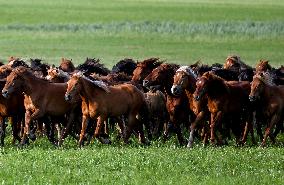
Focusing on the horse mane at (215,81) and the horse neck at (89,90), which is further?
the horse mane at (215,81)

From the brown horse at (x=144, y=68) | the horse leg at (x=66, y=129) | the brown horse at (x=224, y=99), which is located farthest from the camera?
the brown horse at (x=144, y=68)

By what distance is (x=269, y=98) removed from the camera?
67.1 feet

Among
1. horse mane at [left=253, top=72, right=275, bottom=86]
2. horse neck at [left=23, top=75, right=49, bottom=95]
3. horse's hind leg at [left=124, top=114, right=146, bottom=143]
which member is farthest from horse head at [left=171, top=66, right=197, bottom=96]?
horse neck at [left=23, top=75, right=49, bottom=95]

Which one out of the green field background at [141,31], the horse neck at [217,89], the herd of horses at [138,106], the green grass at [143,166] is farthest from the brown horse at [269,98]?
the green field background at [141,31]

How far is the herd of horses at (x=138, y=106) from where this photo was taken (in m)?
19.8

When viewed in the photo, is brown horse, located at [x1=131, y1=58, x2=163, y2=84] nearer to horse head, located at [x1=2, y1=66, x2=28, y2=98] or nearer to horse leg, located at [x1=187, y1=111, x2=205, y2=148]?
horse leg, located at [x1=187, y1=111, x2=205, y2=148]

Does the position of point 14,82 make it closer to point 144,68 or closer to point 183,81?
point 183,81

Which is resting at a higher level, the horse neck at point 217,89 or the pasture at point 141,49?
the horse neck at point 217,89

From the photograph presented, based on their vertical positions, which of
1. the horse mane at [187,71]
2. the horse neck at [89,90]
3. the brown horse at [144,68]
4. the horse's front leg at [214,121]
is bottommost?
the horse's front leg at [214,121]

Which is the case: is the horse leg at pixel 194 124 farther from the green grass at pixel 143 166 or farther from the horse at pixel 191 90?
the green grass at pixel 143 166

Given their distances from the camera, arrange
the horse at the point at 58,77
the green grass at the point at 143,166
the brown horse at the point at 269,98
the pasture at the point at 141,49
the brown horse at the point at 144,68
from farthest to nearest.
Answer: the brown horse at the point at 144,68, the horse at the point at 58,77, the brown horse at the point at 269,98, the pasture at the point at 141,49, the green grass at the point at 143,166

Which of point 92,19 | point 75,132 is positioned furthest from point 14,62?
point 92,19

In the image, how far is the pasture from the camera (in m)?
15.0

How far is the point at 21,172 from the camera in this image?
15.1 m
